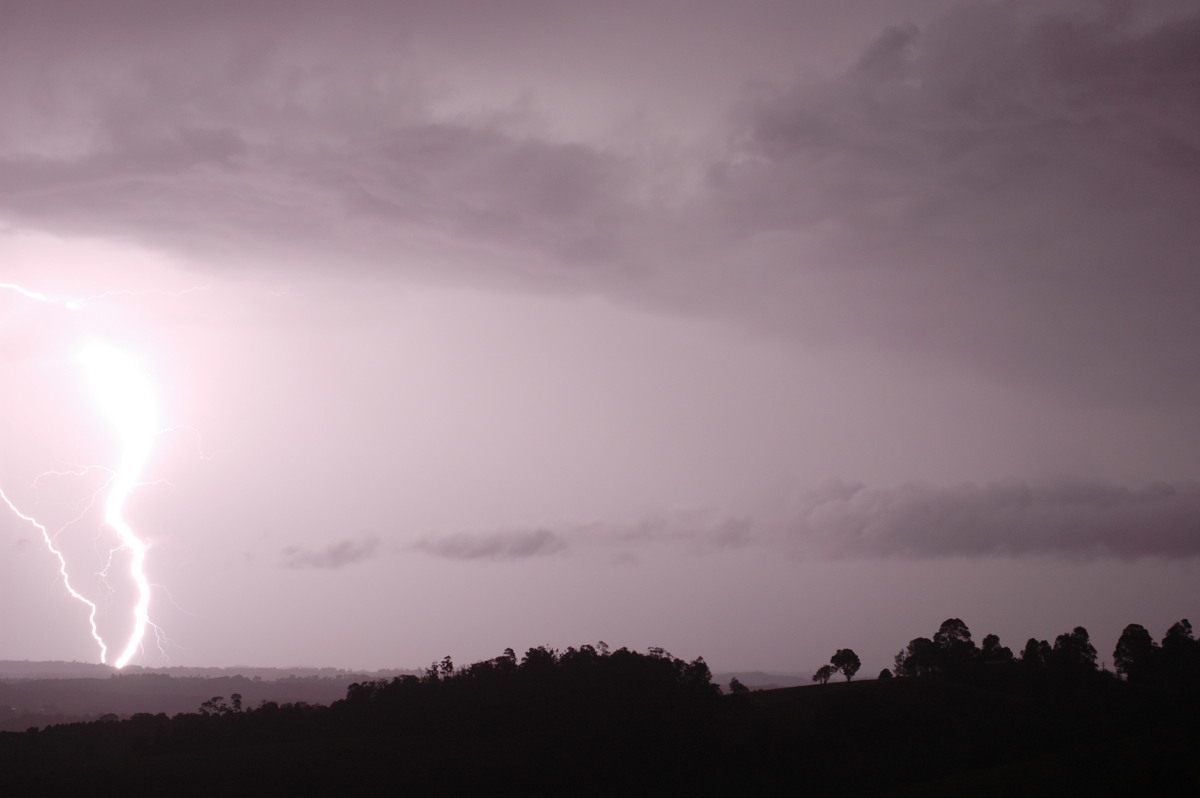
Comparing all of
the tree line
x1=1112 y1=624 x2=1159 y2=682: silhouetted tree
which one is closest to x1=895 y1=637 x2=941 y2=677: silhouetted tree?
the tree line

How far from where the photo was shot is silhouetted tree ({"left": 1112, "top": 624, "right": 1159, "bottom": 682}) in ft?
595

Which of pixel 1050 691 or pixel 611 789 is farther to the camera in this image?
pixel 1050 691

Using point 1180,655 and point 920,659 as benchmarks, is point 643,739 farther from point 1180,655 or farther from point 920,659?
point 1180,655

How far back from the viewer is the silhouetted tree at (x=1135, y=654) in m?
182

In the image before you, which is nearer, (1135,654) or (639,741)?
(639,741)

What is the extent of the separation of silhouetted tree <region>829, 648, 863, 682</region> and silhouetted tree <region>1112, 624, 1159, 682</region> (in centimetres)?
5356

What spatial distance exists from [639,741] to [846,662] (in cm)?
6977

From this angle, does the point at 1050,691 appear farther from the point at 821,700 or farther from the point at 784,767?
the point at 784,767

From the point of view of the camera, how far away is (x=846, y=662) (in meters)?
179

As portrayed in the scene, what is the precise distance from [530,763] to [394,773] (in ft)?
53.7

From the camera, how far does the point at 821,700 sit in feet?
469

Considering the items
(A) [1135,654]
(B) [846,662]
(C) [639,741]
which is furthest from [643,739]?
(A) [1135,654]

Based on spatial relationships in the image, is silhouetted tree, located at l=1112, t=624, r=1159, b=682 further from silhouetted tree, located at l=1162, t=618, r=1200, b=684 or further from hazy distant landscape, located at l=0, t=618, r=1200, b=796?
hazy distant landscape, located at l=0, t=618, r=1200, b=796

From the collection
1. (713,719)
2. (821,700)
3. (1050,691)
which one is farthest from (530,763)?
(1050,691)
